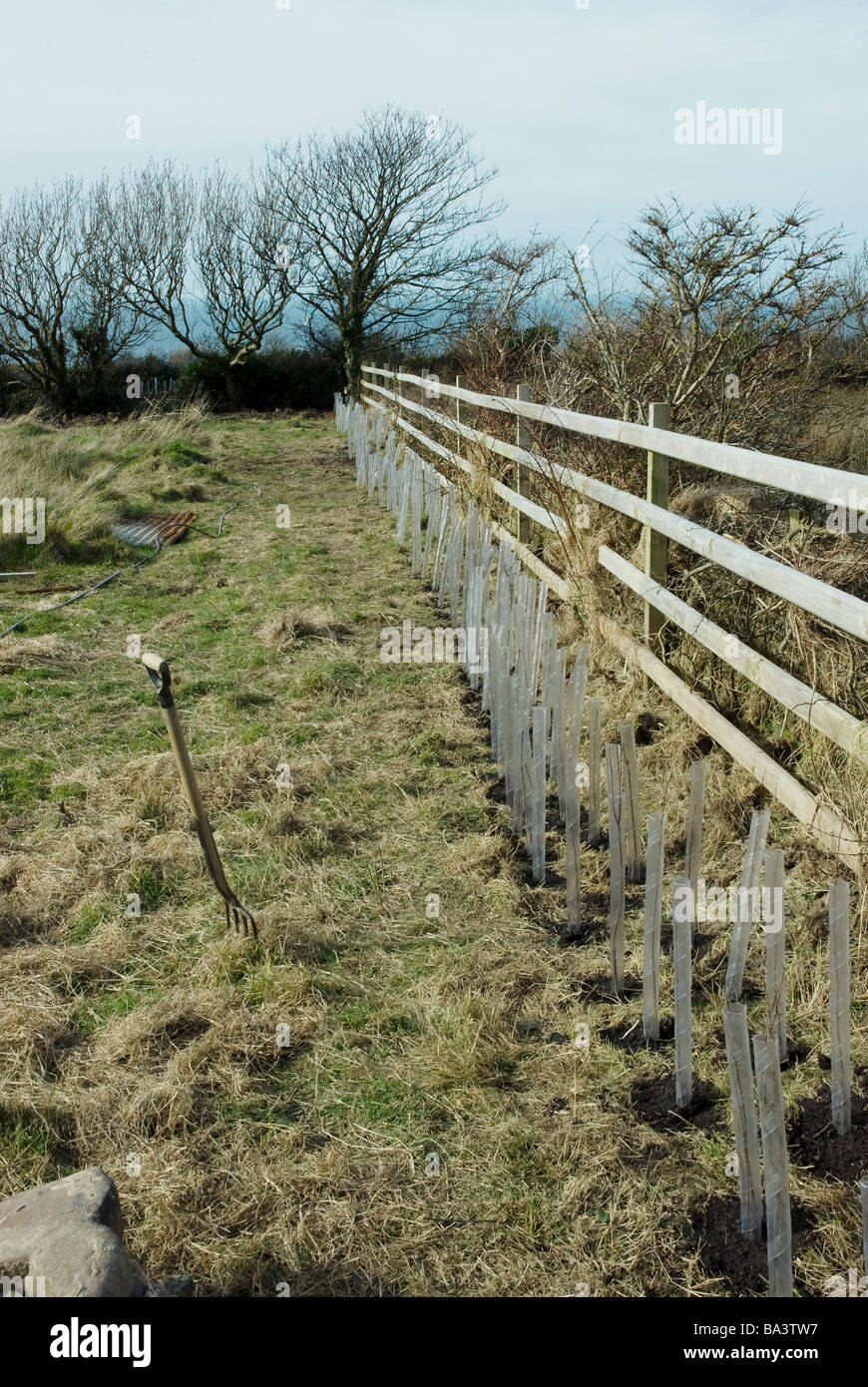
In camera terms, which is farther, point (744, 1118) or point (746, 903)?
point (746, 903)

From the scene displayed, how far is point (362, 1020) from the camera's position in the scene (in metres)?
2.99

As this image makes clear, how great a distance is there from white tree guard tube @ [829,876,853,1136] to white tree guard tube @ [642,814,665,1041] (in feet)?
1.41

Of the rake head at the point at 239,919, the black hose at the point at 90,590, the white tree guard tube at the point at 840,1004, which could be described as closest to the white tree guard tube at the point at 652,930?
the white tree guard tube at the point at 840,1004

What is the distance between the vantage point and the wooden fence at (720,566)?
2955mm

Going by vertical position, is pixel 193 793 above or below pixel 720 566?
below

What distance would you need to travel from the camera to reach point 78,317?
2436 cm

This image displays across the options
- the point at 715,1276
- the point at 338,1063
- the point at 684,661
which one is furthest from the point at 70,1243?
the point at 684,661

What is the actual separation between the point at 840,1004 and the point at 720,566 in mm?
2524

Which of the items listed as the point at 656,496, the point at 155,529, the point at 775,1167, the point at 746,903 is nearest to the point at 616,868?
the point at 746,903

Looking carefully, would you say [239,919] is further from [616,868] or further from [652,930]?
[652,930]

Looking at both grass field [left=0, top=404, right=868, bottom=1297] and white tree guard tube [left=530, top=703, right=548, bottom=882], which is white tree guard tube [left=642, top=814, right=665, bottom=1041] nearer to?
grass field [left=0, top=404, right=868, bottom=1297]

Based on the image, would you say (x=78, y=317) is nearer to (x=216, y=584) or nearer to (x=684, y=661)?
(x=216, y=584)

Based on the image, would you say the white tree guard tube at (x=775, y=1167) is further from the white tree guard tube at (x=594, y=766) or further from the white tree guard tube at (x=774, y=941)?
the white tree guard tube at (x=594, y=766)

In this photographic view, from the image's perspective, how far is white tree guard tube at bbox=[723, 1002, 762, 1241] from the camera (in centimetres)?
201
